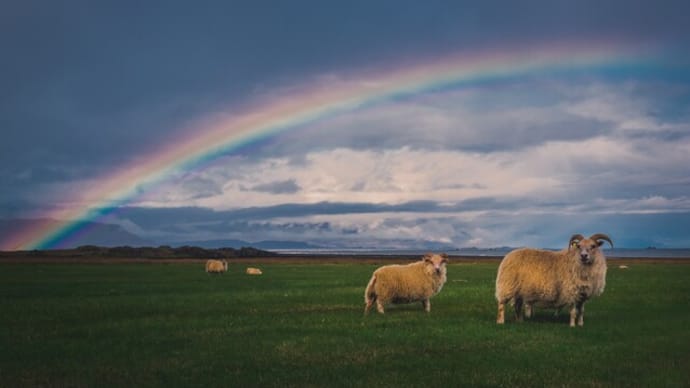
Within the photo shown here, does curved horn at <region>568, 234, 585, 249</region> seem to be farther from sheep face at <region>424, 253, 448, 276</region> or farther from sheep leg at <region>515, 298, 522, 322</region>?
sheep face at <region>424, 253, 448, 276</region>

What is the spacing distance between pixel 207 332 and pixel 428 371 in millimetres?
7857

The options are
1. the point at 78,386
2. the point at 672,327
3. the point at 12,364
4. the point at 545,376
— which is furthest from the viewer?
the point at 672,327

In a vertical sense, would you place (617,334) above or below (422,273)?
below

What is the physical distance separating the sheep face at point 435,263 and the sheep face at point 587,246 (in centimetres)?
500

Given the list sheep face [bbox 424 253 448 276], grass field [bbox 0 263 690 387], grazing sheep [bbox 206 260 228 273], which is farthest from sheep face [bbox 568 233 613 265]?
grazing sheep [bbox 206 260 228 273]

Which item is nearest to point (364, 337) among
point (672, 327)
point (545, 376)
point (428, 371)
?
point (428, 371)

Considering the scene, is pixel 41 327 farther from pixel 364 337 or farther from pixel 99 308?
pixel 364 337

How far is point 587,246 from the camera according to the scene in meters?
18.5

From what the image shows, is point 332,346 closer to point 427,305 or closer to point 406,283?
point 406,283

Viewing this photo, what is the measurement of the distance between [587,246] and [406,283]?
671cm

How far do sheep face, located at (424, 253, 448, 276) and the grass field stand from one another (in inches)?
61.0

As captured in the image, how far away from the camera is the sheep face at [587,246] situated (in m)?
18.3

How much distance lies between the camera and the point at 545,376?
37.6ft

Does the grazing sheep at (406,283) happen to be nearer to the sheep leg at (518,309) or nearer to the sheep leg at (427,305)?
the sheep leg at (427,305)
